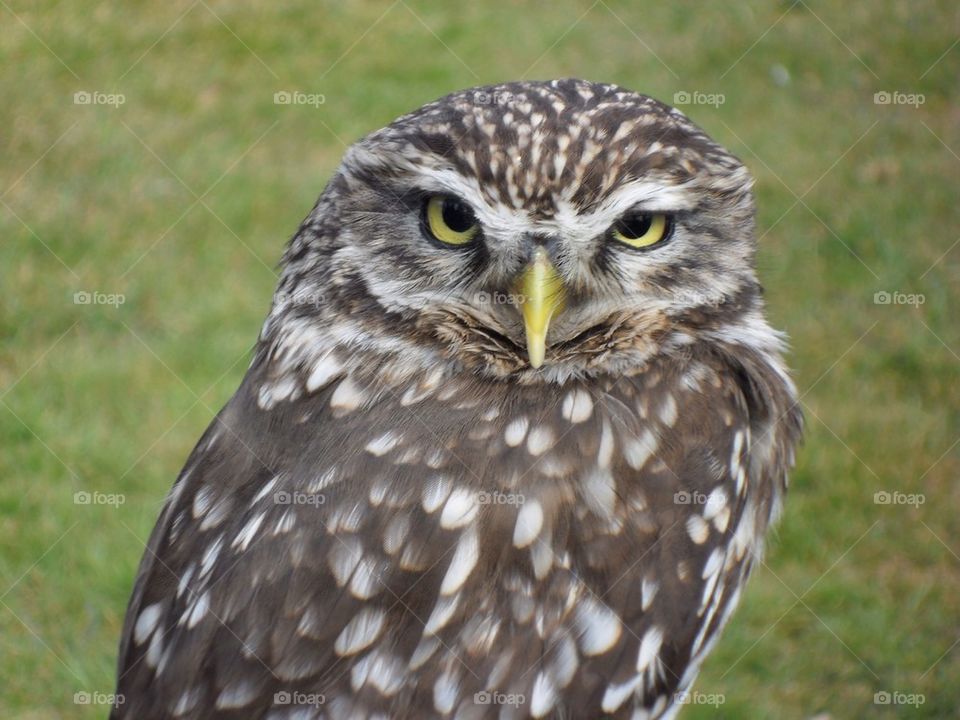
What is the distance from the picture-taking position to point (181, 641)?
2416 mm

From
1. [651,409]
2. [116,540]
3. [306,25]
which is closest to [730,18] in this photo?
[306,25]

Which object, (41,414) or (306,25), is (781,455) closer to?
(41,414)

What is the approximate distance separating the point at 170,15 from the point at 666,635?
641 centimetres
